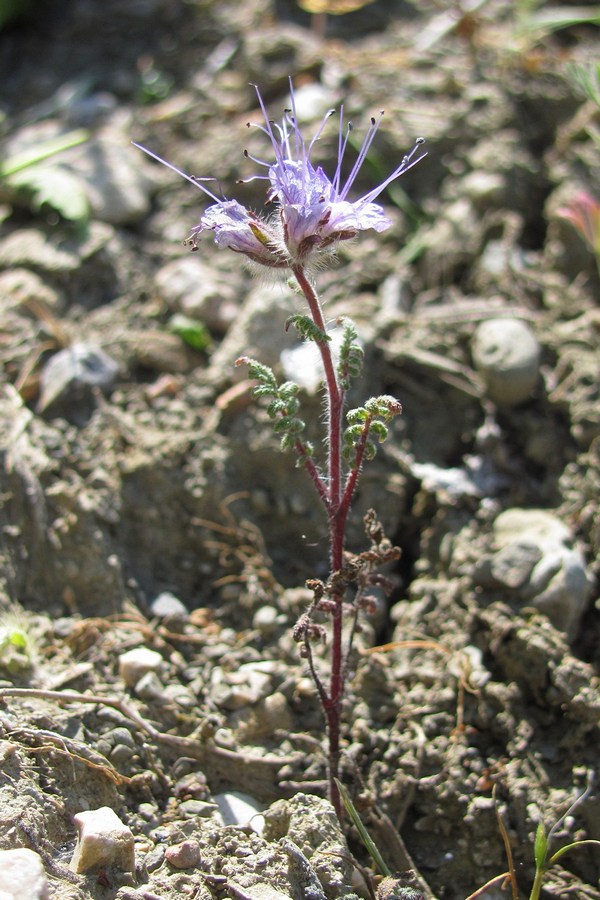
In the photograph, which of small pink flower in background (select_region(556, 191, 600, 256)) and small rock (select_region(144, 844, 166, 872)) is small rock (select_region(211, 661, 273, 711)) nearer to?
small rock (select_region(144, 844, 166, 872))

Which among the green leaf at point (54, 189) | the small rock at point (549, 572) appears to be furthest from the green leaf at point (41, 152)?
the small rock at point (549, 572)

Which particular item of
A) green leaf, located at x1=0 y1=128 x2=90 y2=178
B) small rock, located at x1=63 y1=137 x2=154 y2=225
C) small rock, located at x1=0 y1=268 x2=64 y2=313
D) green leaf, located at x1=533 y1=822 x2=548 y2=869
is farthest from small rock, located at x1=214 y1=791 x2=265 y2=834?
green leaf, located at x1=0 y1=128 x2=90 y2=178

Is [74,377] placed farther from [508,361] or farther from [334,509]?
[508,361]

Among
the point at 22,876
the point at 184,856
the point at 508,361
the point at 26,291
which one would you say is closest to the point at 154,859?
the point at 184,856

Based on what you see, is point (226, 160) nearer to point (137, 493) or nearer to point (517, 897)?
point (137, 493)

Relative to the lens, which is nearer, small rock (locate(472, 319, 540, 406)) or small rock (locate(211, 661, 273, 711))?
small rock (locate(211, 661, 273, 711))

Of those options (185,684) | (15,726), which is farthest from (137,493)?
(15,726)

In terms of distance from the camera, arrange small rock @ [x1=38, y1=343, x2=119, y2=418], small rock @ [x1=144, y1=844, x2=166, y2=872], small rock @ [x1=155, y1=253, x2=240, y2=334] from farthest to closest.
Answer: small rock @ [x1=155, y1=253, x2=240, y2=334], small rock @ [x1=38, y1=343, x2=119, y2=418], small rock @ [x1=144, y1=844, x2=166, y2=872]
